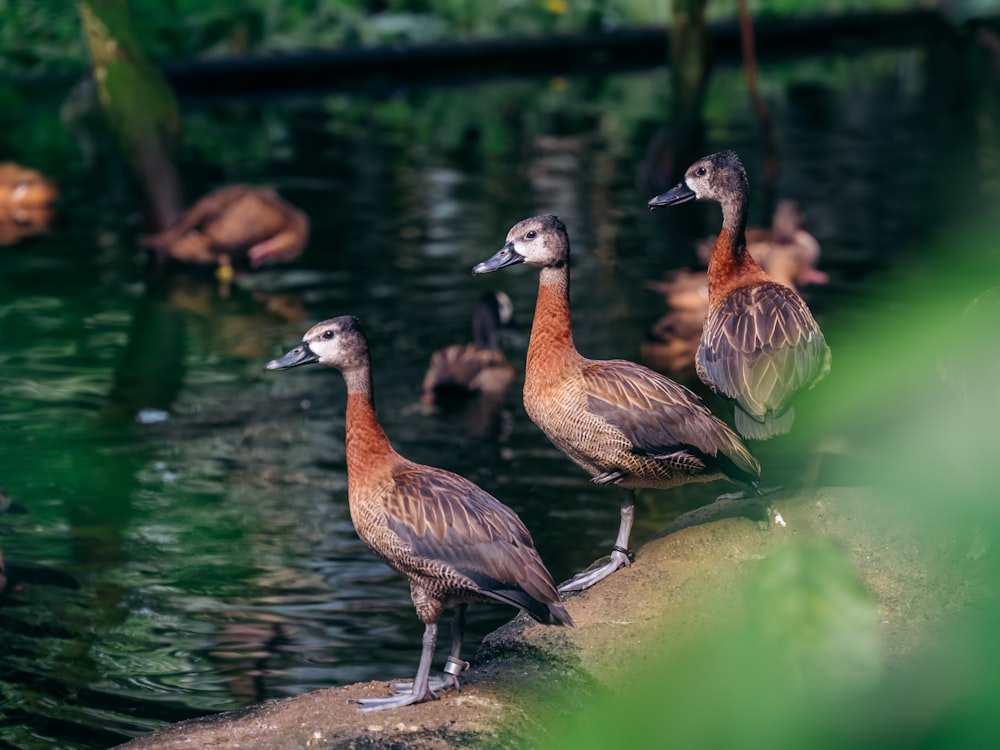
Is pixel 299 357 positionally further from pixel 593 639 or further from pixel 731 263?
pixel 731 263

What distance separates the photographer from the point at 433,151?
17016 millimetres

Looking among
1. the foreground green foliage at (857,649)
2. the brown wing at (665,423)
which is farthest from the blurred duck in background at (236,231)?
the foreground green foliage at (857,649)

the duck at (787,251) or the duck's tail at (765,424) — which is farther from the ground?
the duck's tail at (765,424)

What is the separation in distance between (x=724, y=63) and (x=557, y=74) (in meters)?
2.97

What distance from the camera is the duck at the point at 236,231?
39.1 ft

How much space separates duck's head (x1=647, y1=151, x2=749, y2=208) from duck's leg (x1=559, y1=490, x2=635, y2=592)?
51.4 inches

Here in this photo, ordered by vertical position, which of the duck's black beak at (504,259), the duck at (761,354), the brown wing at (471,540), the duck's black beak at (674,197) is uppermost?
the duck's black beak at (674,197)

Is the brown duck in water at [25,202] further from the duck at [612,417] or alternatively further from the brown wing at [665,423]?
the brown wing at [665,423]

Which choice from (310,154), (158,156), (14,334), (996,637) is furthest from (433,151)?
(996,637)

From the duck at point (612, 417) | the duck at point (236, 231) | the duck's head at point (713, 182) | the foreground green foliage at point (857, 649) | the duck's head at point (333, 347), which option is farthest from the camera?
the duck at point (236, 231)

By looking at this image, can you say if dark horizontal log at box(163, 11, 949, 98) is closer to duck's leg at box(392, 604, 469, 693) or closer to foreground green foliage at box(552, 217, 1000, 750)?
duck's leg at box(392, 604, 469, 693)

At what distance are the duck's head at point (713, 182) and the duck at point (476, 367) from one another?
11.3 feet

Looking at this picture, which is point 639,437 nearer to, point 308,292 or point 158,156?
point 308,292

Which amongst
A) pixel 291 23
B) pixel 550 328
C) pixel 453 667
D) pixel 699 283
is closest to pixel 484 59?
pixel 291 23
